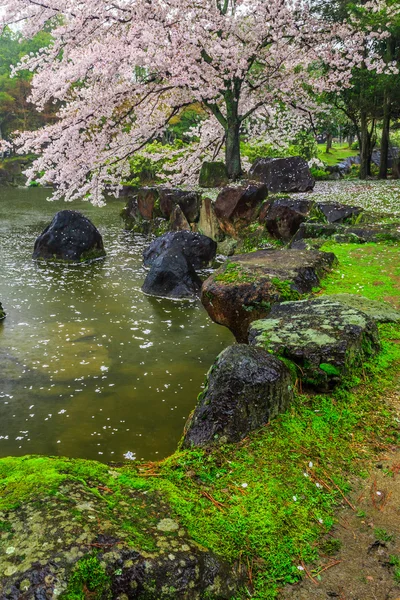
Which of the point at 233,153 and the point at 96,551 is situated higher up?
the point at 233,153

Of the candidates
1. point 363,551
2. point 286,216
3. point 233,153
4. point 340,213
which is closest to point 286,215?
point 286,216

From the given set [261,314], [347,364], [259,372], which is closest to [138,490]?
[259,372]

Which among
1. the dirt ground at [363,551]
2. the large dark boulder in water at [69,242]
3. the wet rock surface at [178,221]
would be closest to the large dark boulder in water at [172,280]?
the large dark boulder in water at [69,242]

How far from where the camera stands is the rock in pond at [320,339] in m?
3.27

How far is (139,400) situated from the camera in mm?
5527

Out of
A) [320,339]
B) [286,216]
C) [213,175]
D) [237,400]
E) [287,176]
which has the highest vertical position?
[213,175]

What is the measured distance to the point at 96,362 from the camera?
651cm

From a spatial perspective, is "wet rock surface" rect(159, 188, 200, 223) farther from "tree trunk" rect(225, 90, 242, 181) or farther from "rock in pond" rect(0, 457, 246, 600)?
"rock in pond" rect(0, 457, 246, 600)

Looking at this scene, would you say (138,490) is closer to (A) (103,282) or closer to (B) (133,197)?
A: (A) (103,282)

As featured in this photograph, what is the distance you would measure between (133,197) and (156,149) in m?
5.97

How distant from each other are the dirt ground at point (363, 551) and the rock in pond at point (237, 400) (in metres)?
0.71

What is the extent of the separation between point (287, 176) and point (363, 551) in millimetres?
13281

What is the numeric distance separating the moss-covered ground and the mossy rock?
13.7 metres

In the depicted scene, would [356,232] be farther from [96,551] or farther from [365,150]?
[365,150]
